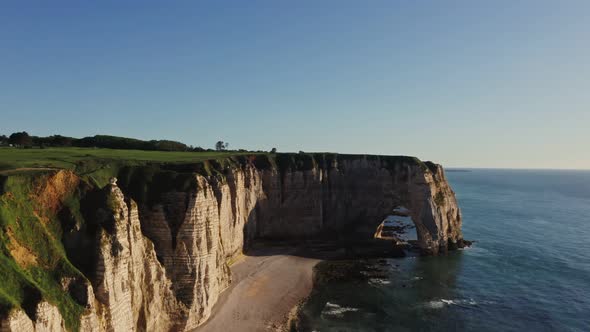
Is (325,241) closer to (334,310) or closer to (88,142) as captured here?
(334,310)

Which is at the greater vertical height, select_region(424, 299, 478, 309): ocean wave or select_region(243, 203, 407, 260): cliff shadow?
select_region(243, 203, 407, 260): cliff shadow

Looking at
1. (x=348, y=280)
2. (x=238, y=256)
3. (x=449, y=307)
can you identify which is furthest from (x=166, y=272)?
(x=449, y=307)

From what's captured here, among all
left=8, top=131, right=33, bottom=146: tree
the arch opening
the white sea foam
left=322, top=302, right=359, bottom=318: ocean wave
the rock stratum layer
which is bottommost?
left=322, top=302, right=359, bottom=318: ocean wave

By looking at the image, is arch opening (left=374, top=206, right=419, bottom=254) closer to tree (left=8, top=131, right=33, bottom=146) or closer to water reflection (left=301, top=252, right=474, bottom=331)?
water reflection (left=301, top=252, right=474, bottom=331)

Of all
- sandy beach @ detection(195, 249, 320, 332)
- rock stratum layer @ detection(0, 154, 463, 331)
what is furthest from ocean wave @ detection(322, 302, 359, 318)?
rock stratum layer @ detection(0, 154, 463, 331)

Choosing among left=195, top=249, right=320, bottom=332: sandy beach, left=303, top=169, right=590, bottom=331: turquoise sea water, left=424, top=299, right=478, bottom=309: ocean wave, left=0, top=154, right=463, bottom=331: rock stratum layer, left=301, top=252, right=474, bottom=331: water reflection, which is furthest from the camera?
left=424, top=299, right=478, bottom=309: ocean wave

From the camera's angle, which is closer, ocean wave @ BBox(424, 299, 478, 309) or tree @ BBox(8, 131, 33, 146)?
ocean wave @ BBox(424, 299, 478, 309)

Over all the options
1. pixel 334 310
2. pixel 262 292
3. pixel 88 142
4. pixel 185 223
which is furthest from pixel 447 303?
pixel 88 142

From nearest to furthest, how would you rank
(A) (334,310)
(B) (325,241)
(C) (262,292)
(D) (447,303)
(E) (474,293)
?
(A) (334,310) < (D) (447,303) < (C) (262,292) < (E) (474,293) < (B) (325,241)
